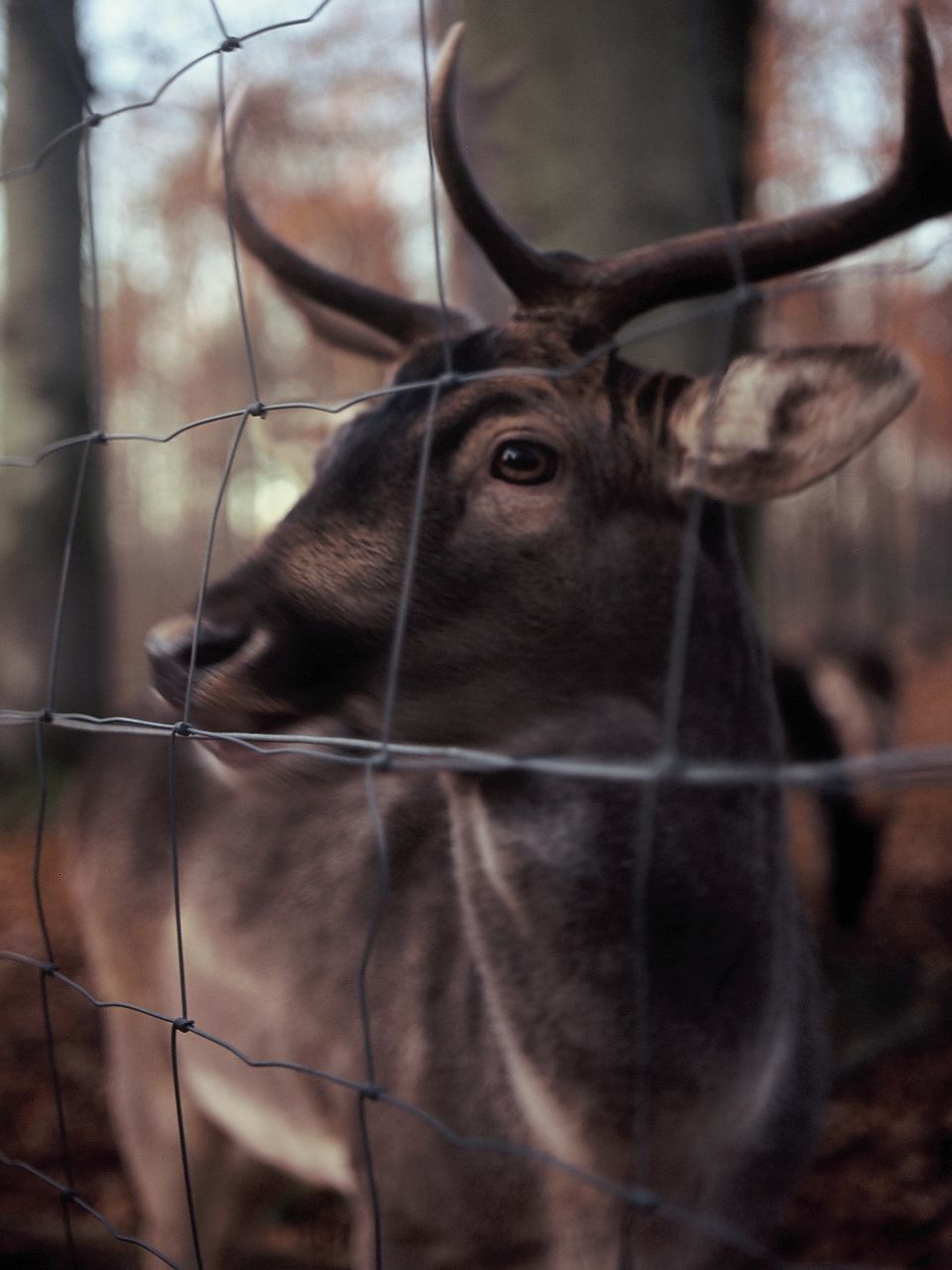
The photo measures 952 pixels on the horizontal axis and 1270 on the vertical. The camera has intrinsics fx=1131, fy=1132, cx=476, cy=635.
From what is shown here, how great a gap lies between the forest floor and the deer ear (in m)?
2.18

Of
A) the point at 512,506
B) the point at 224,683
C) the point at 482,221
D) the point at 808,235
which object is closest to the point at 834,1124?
the point at 512,506

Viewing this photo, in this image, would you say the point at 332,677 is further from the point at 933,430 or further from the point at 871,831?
the point at 933,430

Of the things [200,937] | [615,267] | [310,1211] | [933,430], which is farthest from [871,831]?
[933,430]

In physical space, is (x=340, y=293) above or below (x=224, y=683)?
above

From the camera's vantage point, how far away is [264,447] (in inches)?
104

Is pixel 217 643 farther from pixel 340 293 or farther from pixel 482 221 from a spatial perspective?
pixel 340 293

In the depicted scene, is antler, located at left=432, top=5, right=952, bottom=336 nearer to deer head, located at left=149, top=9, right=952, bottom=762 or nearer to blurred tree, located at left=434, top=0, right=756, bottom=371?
deer head, located at left=149, top=9, right=952, bottom=762

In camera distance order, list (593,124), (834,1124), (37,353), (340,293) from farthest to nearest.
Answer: (37,353) < (834,1124) < (593,124) < (340,293)

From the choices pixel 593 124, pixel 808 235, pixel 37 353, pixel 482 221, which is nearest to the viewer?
pixel 808 235

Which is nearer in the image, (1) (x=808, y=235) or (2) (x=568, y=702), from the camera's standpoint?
(1) (x=808, y=235)

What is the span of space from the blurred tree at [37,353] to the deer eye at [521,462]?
16.2 ft

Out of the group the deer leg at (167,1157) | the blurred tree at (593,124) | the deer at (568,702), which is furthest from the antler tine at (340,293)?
the deer leg at (167,1157)

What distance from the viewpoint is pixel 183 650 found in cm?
163

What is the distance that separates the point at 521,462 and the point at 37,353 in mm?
5160
